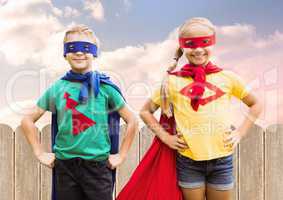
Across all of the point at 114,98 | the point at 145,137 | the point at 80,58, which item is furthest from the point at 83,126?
the point at 145,137

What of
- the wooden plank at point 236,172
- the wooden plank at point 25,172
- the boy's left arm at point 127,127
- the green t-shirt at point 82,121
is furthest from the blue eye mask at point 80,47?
the wooden plank at point 236,172

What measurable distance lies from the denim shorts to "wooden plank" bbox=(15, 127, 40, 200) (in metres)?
1.15

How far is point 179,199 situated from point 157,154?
0.87 ft

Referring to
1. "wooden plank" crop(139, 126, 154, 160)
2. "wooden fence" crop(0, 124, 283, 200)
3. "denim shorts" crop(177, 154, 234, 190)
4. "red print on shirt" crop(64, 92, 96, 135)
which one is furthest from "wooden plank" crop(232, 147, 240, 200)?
"red print on shirt" crop(64, 92, 96, 135)

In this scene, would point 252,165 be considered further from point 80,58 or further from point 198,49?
point 80,58

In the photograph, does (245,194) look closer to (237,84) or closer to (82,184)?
(237,84)

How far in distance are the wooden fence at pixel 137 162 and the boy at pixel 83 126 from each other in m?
0.69

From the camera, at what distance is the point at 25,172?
10.2 ft

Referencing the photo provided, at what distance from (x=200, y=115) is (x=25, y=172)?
4.51ft

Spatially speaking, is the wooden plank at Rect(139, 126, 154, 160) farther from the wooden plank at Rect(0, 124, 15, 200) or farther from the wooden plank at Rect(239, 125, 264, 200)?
the wooden plank at Rect(0, 124, 15, 200)

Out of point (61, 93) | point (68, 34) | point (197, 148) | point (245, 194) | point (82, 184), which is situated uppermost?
point (68, 34)

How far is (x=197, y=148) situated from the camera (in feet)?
7.63

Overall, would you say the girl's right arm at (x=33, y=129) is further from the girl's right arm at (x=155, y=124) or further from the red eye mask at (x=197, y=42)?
the red eye mask at (x=197, y=42)

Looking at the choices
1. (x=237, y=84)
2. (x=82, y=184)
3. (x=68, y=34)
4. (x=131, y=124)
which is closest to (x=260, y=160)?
(x=237, y=84)
